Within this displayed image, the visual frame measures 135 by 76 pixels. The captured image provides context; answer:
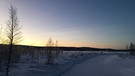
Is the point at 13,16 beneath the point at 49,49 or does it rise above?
above

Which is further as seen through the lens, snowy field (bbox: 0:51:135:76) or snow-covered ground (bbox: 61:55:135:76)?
snow-covered ground (bbox: 61:55:135:76)

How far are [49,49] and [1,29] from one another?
54.3 ft

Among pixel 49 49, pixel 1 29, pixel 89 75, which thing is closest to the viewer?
pixel 1 29

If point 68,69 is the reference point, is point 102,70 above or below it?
below

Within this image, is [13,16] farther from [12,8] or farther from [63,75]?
[63,75]

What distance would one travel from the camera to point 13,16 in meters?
19.1

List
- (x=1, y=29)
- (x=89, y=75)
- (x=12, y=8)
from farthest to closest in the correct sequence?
(x=89, y=75)
(x=1, y=29)
(x=12, y=8)

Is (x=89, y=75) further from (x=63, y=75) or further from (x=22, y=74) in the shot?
(x=22, y=74)

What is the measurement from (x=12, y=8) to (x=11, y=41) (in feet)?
8.69

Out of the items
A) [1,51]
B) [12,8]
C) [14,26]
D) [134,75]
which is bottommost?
[134,75]

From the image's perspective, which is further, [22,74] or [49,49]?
[49,49]

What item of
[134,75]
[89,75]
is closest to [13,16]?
[89,75]

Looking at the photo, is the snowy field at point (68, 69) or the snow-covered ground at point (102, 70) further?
the snow-covered ground at point (102, 70)

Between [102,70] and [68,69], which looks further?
[68,69]
